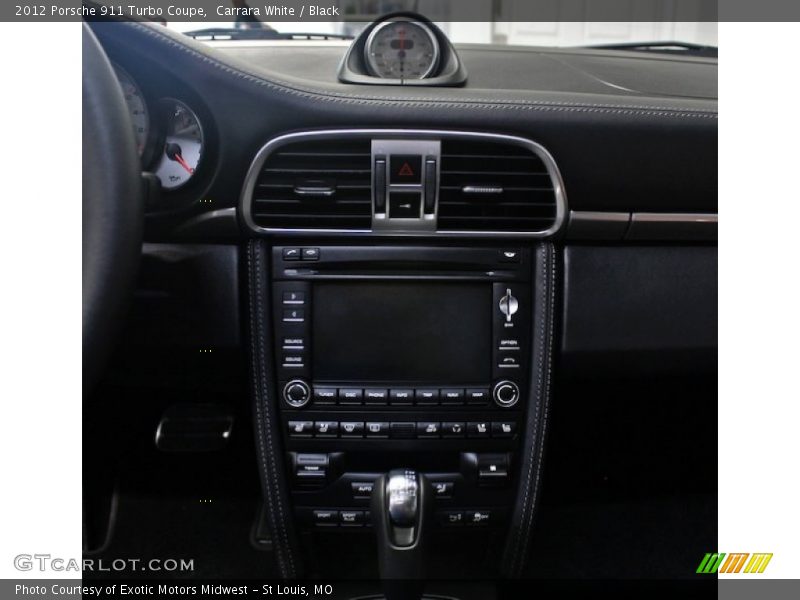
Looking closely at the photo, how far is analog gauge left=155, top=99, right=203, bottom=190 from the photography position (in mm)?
1126

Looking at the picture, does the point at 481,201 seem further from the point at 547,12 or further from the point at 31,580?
the point at 31,580

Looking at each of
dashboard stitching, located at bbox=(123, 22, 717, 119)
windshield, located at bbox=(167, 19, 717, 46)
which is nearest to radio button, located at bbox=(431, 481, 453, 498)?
dashboard stitching, located at bbox=(123, 22, 717, 119)

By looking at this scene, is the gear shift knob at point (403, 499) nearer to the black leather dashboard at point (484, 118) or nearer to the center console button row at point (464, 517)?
the center console button row at point (464, 517)

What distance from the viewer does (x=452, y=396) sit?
1.23 metres

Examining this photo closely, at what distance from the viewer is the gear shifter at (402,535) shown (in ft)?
3.67

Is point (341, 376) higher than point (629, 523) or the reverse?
higher

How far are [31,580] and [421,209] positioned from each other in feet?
2.49

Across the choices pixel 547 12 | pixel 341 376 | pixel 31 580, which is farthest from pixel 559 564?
pixel 547 12

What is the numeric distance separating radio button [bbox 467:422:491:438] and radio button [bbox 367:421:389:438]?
0.48 feet

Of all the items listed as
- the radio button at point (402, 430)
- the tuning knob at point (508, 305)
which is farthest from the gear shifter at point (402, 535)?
the tuning knob at point (508, 305)

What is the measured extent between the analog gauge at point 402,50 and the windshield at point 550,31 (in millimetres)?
134

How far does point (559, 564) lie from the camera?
5.11ft

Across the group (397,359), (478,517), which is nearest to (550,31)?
→ (397,359)

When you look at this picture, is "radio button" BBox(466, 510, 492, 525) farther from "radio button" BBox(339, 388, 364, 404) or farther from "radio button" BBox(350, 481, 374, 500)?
"radio button" BBox(339, 388, 364, 404)
